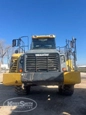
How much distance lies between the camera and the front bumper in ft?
23.9

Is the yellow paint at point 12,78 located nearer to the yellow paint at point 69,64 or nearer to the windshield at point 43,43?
the yellow paint at point 69,64

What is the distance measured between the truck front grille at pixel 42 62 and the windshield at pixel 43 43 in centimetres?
188

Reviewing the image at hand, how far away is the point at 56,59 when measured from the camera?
26.1 ft

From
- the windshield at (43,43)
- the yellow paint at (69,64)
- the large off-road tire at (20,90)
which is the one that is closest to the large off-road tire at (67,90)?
the yellow paint at (69,64)

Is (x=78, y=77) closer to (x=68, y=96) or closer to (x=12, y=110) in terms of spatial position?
(x=68, y=96)

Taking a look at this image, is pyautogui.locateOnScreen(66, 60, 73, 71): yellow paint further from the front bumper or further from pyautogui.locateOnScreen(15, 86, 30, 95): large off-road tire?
pyautogui.locateOnScreen(15, 86, 30, 95): large off-road tire

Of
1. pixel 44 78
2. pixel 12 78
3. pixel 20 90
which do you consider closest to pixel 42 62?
pixel 44 78

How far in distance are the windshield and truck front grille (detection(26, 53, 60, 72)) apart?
6.15 feet

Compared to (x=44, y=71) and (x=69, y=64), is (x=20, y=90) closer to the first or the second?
(x=44, y=71)

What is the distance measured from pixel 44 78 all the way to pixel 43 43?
3.18 metres

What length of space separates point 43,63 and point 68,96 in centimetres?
234

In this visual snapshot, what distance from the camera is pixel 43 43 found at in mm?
10086

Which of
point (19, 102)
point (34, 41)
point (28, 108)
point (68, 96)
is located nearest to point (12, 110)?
point (28, 108)

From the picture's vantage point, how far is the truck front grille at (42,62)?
7.93 metres
